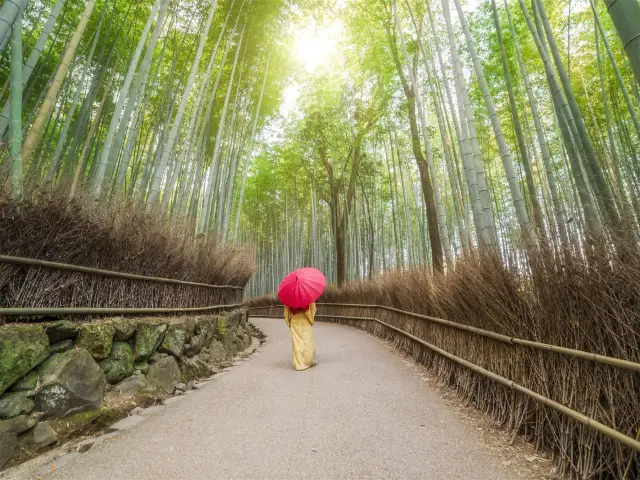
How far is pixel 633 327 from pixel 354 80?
11615 mm

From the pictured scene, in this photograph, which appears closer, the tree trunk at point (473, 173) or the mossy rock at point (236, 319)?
the tree trunk at point (473, 173)

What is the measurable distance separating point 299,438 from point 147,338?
1.67 m

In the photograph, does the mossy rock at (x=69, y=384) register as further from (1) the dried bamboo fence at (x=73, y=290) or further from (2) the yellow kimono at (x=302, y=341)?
(2) the yellow kimono at (x=302, y=341)

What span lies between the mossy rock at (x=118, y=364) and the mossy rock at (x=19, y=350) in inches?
→ 20.7

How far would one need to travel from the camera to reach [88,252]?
2463 mm

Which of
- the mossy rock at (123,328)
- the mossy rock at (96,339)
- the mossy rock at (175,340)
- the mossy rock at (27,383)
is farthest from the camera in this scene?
the mossy rock at (175,340)

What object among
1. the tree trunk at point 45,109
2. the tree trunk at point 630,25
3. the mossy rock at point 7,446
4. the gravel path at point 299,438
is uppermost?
the tree trunk at point 45,109

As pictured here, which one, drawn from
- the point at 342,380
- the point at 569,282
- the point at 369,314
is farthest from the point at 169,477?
the point at 369,314

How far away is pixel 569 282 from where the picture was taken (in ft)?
5.38

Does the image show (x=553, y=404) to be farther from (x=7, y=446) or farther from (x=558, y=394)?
(x=7, y=446)

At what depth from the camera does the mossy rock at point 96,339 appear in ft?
7.00

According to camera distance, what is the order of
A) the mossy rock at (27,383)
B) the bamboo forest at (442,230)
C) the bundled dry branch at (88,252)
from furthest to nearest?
the bundled dry branch at (88,252) < the mossy rock at (27,383) < the bamboo forest at (442,230)

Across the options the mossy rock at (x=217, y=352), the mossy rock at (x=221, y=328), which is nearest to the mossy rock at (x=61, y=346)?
the mossy rock at (x=217, y=352)

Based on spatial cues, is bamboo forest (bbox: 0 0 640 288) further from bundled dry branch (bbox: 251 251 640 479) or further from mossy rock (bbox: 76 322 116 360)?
mossy rock (bbox: 76 322 116 360)
